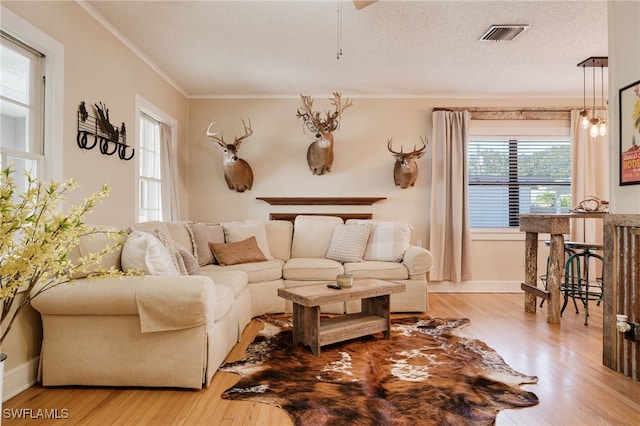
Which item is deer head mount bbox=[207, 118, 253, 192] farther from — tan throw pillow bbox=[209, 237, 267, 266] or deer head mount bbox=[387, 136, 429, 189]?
deer head mount bbox=[387, 136, 429, 189]

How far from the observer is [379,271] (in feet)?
12.9

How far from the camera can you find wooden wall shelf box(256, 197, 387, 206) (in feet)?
16.7

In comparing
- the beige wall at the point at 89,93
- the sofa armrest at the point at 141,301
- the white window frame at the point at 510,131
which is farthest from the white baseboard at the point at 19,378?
the white window frame at the point at 510,131

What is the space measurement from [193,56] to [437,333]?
3548mm

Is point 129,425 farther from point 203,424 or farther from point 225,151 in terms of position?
point 225,151

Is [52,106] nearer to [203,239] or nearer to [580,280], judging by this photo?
[203,239]

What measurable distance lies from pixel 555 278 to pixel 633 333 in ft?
4.19

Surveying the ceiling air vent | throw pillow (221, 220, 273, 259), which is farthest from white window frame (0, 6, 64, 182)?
the ceiling air vent

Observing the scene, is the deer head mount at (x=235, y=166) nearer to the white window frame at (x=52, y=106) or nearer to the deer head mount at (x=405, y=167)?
the deer head mount at (x=405, y=167)

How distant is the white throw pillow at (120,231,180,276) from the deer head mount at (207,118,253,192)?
7.66 feet

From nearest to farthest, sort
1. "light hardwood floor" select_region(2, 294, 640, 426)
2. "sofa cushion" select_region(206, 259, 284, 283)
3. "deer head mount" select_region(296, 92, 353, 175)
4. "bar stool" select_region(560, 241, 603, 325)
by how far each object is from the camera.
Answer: "light hardwood floor" select_region(2, 294, 640, 426)
"bar stool" select_region(560, 241, 603, 325)
"sofa cushion" select_region(206, 259, 284, 283)
"deer head mount" select_region(296, 92, 353, 175)

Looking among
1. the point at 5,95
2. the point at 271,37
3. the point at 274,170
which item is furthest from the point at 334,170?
the point at 5,95

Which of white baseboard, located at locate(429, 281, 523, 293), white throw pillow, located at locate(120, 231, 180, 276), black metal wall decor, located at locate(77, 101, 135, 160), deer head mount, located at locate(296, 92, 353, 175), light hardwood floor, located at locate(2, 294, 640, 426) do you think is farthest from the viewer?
white baseboard, located at locate(429, 281, 523, 293)

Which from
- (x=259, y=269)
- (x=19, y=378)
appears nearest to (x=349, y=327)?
(x=259, y=269)
